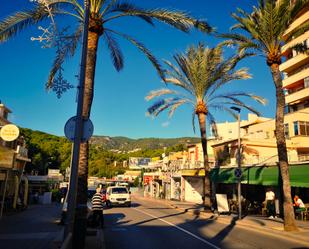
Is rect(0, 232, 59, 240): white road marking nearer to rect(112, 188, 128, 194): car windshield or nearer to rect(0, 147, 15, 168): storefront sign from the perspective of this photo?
rect(0, 147, 15, 168): storefront sign

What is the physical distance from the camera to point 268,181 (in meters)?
22.5

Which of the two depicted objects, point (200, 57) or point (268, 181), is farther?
point (200, 57)

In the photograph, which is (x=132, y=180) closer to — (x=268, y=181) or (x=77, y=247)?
(x=268, y=181)

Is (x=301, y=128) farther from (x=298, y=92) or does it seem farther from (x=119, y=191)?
(x=119, y=191)

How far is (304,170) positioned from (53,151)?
68.2m

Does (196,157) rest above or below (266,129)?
below

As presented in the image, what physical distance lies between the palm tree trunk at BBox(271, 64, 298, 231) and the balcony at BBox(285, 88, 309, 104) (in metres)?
29.4

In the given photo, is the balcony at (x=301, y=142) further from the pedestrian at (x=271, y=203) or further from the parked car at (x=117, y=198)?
the parked car at (x=117, y=198)

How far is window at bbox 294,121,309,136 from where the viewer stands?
3806 cm

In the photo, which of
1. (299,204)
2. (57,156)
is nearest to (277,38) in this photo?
(299,204)

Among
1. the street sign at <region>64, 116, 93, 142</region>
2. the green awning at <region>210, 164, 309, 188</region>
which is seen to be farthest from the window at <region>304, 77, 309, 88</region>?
the street sign at <region>64, 116, 93, 142</region>

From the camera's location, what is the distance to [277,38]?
17.0 meters

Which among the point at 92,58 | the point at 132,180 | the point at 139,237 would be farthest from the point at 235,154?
the point at 132,180

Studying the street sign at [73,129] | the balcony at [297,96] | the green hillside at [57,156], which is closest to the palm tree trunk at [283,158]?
the street sign at [73,129]
